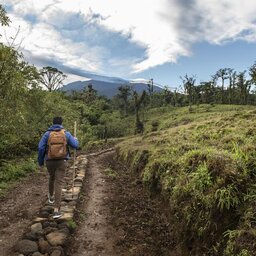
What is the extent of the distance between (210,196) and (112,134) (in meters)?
62.4

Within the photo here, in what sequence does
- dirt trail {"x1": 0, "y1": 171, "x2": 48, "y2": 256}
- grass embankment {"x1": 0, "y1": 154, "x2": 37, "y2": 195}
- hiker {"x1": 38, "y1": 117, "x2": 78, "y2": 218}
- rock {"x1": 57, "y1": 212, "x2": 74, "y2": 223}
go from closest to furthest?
dirt trail {"x1": 0, "y1": 171, "x2": 48, "y2": 256}
rock {"x1": 57, "y1": 212, "x2": 74, "y2": 223}
hiker {"x1": 38, "y1": 117, "x2": 78, "y2": 218}
grass embankment {"x1": 0, "y1": 154, "x2": 37, "y2": 195}

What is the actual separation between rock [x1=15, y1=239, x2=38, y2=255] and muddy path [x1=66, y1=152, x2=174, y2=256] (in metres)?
0.75

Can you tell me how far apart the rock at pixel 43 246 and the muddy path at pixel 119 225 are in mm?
464

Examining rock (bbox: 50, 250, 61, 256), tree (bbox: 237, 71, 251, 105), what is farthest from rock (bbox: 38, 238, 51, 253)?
tree (bbox: 237, 71, 251, 105)

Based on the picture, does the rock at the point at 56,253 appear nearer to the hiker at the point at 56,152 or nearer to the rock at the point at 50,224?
the rock at the point at 50,224

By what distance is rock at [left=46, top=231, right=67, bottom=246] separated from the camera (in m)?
7.56

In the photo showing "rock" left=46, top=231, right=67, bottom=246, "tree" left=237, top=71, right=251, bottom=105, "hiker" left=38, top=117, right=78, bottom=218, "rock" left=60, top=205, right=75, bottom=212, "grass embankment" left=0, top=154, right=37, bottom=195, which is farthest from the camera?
"tree" left=237, top=71, right=251, bottom=105

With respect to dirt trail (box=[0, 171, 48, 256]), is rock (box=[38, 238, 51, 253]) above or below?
above

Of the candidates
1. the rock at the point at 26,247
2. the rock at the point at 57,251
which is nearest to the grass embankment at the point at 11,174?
the rock at the point at 26,247

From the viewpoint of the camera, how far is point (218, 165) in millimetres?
7383

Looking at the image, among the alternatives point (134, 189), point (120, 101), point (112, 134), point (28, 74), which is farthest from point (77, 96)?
point (134, 189)

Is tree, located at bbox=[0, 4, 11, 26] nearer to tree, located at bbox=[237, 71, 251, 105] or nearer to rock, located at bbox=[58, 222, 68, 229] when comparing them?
rock, located at bbox=[58, 222, 68, 229]

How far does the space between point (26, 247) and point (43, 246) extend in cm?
36

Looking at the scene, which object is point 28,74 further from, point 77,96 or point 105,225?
point 77,96
